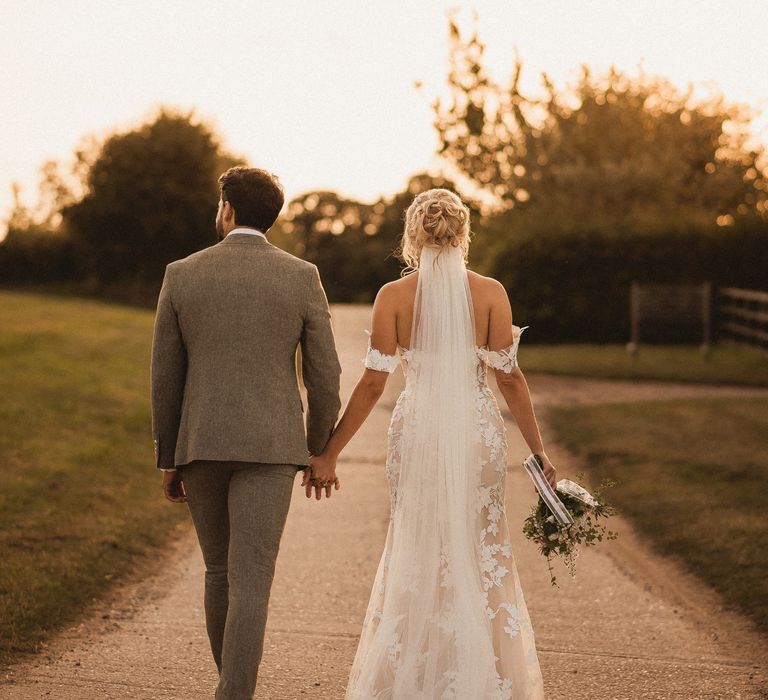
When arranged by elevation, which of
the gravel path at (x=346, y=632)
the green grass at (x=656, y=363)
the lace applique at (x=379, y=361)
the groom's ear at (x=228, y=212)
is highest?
the groom's ear at (x=228, y=212)

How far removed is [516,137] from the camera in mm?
Result: 34219

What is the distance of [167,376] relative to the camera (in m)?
3.85

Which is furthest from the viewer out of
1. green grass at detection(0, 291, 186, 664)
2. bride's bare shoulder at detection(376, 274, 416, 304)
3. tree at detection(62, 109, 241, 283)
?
tree at detection(62, 109, 241, 283)

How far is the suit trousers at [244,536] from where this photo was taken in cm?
370

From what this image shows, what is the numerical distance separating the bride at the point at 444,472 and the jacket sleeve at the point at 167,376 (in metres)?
0.63

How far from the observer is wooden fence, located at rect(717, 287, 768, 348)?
2156 cm

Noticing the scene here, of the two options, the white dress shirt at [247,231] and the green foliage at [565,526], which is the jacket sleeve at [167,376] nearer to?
the white dress shirt at [247,231]

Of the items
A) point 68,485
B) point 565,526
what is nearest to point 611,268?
Result: point 68,485

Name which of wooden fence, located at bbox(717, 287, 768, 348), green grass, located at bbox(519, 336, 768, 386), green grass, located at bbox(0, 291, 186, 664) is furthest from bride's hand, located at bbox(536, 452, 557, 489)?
wooden fence, located at bbox(717, 287, 768, 348)

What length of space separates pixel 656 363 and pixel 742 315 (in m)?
3.04

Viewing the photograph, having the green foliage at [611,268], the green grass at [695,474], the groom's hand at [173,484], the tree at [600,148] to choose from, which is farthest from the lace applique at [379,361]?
the tree at [600,148]

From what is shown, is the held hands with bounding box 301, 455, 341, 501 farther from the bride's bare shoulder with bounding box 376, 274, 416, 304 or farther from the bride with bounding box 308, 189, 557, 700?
the bride's bare shoulder with bounding box 376, 274, 416, 304

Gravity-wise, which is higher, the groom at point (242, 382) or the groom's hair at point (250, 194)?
the groom's hair at point (250, 194)

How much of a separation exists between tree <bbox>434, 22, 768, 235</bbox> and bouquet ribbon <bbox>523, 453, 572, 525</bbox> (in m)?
25.9
